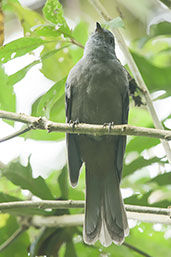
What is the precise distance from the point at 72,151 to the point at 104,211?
66 centimetres

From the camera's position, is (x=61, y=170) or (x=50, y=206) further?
(x=61, y=170)

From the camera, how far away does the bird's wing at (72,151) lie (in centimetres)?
353

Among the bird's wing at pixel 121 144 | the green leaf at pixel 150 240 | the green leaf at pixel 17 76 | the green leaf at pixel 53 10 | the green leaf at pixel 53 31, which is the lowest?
the green leaf at pixel 150 240

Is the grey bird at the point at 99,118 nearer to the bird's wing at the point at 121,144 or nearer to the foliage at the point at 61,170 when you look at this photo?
the bird's wing at the point at 121,144

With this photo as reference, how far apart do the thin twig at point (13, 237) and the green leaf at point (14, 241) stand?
0.24 feet

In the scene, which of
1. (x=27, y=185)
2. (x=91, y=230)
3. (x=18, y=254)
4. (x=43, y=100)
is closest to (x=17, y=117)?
(x=43, y=100)

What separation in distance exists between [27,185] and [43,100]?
0.67 m

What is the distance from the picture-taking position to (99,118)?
12.2ft

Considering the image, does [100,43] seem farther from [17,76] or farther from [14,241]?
[14,241]

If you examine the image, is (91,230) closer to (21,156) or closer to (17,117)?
(21,156)

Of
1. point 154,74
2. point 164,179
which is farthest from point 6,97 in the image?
point 164,179

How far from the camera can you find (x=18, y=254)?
11.0 ft

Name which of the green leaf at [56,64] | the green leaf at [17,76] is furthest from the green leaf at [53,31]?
the green leaf at [56,64]

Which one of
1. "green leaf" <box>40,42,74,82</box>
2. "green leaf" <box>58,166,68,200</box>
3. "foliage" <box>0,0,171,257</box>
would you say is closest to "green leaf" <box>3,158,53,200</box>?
"foliage" <box>0,0,171,257</box>
